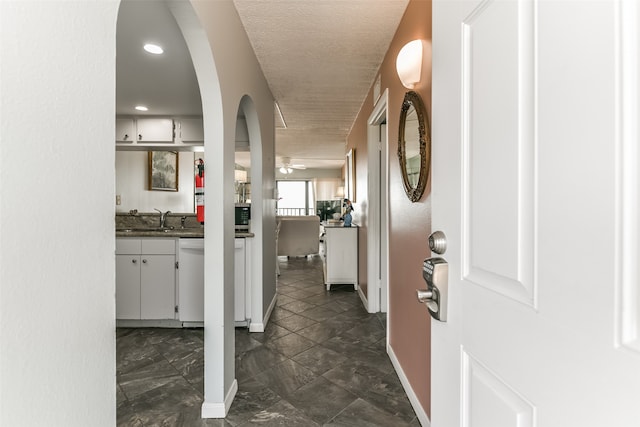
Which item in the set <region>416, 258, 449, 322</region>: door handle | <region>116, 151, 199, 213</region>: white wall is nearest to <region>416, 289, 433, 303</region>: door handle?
<region>416, 258, 449, 322</region>: door handle

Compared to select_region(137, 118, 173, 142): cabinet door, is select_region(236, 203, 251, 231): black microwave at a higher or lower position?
lower

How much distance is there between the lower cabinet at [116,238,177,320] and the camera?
2910 millimetres

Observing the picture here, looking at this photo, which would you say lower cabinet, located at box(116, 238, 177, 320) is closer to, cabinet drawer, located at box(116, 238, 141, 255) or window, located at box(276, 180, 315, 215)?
cabinet drawer, located at box(116, 238, 141, 255)

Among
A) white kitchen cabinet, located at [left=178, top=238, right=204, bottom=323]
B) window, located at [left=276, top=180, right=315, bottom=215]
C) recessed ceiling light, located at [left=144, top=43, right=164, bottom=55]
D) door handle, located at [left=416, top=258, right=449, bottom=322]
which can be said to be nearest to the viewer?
door handle, located at [left=416, top=258, right=449, bottom=322]

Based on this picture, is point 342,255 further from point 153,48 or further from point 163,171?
point 153,48

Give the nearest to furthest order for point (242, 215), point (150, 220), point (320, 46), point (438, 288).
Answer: point (438, 288)
point (320, 46)
point (242, 215)
point (150, 220)

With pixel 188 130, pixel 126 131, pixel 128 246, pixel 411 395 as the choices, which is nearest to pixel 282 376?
pixel 411 395

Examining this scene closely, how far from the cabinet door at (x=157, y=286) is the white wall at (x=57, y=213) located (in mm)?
2396

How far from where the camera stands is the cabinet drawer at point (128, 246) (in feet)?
9.49

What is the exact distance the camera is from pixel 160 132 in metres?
3.82

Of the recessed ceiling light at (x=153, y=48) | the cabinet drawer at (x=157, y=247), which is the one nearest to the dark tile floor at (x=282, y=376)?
the cabinet drawer at (x=157, y=247)

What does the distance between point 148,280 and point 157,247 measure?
33cm

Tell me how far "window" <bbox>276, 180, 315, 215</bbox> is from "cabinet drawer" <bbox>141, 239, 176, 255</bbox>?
8542 millimetres

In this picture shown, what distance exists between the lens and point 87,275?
0.63 m
